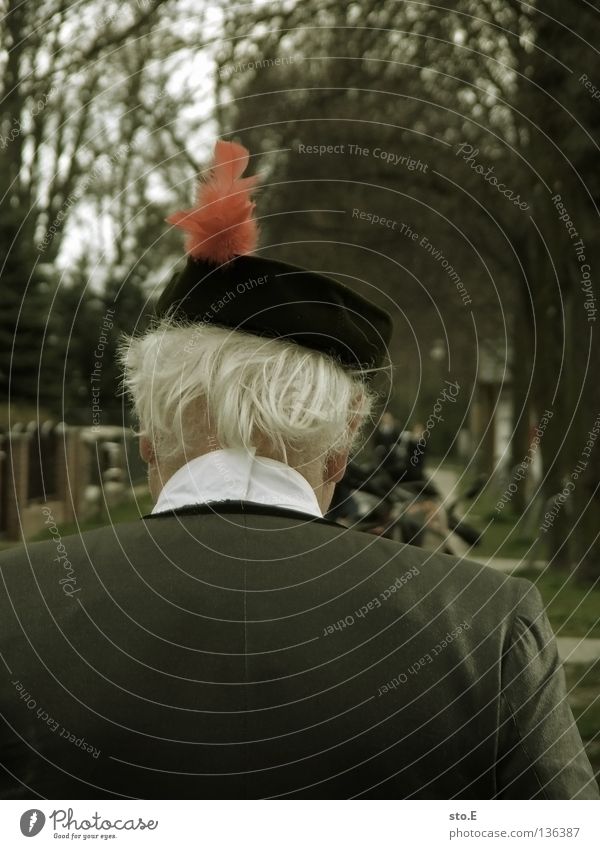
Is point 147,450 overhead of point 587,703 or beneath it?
overhead

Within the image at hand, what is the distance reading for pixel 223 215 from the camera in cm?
161

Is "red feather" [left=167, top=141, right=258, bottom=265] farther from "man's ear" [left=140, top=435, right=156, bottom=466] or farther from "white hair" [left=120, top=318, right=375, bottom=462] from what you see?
"man's ear" [left=140, top=435, right=156, bottom=466]

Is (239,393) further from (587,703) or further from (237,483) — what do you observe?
(587,703)


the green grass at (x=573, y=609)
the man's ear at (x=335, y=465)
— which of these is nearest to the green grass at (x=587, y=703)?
the green grass at (x=573, y=609)

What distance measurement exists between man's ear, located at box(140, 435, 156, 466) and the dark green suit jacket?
22 cm

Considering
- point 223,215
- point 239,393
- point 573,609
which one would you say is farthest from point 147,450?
point 573,609

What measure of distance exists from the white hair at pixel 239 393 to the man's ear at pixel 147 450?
2 cm

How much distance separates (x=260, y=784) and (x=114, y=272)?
12990 mm

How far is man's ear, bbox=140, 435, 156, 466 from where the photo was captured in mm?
1619

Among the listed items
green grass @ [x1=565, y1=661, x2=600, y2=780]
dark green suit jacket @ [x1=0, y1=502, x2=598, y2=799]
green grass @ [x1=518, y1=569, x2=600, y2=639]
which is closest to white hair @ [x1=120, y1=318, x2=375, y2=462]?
dark green suit jacket @ [x1=0, y1=502, x2=598, y2=799]

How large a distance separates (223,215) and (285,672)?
644 millimetres

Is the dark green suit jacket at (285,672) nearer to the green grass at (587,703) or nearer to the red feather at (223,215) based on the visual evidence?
the red feather at (223,215)

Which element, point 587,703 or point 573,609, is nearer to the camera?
point 587,703
